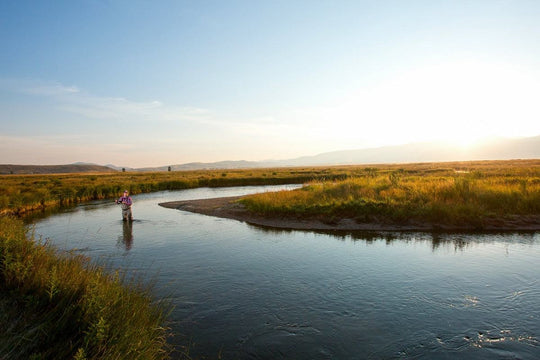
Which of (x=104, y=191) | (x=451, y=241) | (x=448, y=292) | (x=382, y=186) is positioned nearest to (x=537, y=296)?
(x=448, y=292)

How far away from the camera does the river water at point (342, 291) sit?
735 cm

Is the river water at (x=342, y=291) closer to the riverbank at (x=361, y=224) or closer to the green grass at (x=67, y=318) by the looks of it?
the riverbank at (x=361, y=224)

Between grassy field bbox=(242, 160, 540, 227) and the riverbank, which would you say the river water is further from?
grassy field bbox=(242, 160, 540, 227)

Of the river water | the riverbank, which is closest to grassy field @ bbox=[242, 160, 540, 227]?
the riverbank

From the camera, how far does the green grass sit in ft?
16.1

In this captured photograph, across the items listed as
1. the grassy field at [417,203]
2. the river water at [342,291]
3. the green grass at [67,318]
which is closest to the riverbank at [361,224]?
the grassy field at [417,203]

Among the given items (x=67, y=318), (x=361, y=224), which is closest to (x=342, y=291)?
(x=67, y=318)

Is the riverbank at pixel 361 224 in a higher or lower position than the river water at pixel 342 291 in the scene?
higher

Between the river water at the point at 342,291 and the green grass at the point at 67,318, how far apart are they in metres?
1.70

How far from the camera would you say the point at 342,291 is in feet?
33.9

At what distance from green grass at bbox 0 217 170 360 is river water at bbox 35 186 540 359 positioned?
5.58 ft

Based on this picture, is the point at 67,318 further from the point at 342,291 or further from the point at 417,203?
the point at 417,203

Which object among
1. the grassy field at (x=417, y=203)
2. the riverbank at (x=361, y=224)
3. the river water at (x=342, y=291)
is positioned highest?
the grassy field at (x=417, y=203)

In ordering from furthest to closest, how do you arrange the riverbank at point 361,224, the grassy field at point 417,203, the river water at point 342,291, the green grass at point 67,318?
the grassy field at point 417,203
the riverbank at point 361,224
the river water at point 342,291
the green grass at point 67,318
